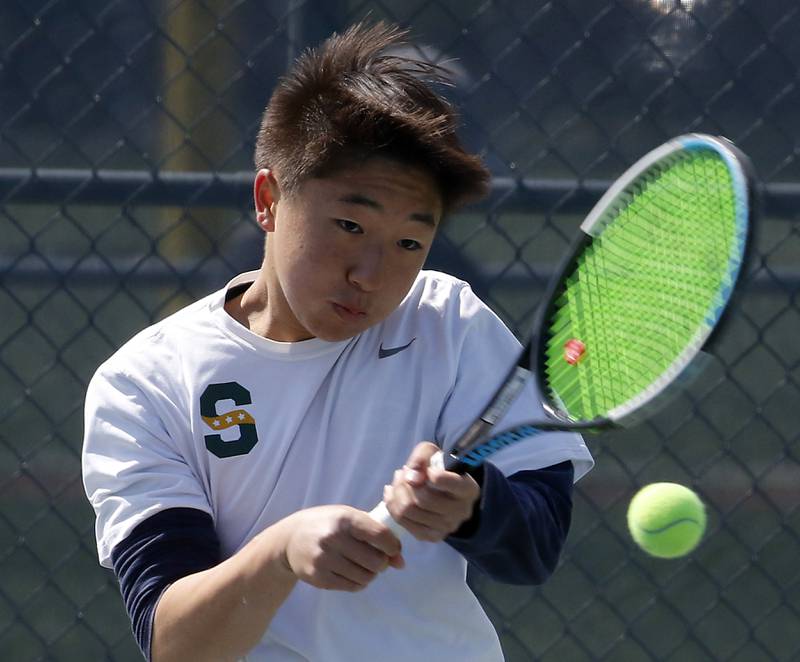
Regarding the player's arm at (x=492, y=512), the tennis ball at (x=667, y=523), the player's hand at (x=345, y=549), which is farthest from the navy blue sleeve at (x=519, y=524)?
the tennis ball at (x=667, y=523)

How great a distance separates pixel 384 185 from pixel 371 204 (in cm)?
3

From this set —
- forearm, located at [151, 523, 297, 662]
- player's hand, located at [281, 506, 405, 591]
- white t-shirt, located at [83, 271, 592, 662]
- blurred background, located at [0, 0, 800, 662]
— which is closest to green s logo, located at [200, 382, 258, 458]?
white t-shirt, located at [83, 271, 592, 662]

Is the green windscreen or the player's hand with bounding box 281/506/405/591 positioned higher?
the green windscreen

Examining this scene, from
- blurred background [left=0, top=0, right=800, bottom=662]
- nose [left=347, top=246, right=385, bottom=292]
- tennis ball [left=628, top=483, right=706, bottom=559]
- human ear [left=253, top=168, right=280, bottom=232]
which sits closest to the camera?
nose [left=347, top=246, right=385, bottom=292]

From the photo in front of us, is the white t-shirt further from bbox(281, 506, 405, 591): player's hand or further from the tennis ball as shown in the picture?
the tennis ball

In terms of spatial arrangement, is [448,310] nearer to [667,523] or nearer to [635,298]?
[635,298]

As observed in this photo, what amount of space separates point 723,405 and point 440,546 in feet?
4.60

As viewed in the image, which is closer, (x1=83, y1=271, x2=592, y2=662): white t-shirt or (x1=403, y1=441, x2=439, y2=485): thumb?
(x1=403, y1=441, x2=439, y2=485): thumb

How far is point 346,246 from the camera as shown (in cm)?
152

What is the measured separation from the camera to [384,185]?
1520mm

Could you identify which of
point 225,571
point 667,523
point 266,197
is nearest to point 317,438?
point 225,571

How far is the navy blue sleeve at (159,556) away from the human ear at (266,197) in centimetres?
36

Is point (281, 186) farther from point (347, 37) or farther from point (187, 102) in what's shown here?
point (187, 102)

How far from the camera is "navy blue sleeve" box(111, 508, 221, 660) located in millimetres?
1522
